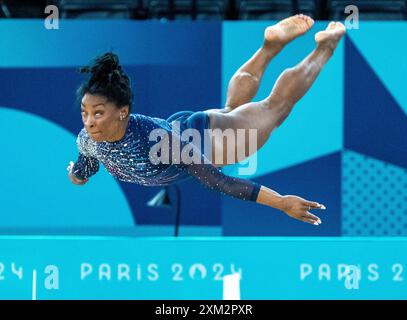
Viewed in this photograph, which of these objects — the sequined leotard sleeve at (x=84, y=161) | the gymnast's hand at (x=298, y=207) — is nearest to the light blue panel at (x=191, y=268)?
the sequined leotard sleeve at (x=84, y=161)

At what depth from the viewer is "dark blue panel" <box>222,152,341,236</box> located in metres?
4.49

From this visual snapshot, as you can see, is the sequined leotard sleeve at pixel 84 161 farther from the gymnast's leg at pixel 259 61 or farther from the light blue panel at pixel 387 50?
the light blue panel at pixel 387 50

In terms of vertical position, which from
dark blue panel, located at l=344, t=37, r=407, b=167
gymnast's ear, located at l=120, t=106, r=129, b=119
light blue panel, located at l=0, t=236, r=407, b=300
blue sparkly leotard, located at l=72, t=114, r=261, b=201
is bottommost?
light blue panel, located at l=0, t=236, r=407, b=300

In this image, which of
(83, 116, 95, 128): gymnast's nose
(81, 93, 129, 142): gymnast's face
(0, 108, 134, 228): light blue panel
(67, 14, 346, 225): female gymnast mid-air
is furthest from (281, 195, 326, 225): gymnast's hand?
(0, 108, 134, 228): light blue panel

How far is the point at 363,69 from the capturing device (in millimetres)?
4512

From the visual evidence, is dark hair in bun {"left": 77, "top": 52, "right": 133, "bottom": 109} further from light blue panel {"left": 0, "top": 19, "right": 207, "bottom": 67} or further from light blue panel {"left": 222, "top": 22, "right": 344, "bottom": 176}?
light blue panel {"left": 222, "top": 22, "right": 344, "bottom": 176}

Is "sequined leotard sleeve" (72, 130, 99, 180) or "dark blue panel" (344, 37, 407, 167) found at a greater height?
"dark blue panel" (344, 37, 407, 167)

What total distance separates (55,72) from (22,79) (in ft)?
0.61

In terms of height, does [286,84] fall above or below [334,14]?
below

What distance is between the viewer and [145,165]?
11.3 feet

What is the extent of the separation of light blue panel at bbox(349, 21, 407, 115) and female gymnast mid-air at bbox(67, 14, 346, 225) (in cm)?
55

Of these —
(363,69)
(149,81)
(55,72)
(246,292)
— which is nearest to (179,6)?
(149,81)

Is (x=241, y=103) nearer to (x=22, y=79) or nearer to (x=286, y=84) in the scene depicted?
(x=286, y=84)

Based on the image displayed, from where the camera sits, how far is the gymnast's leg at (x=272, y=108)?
3.65 metres
